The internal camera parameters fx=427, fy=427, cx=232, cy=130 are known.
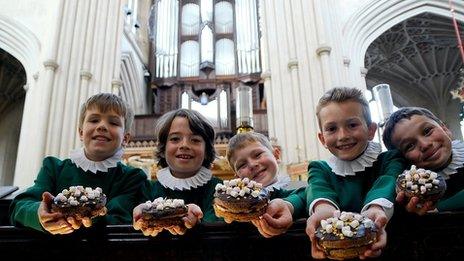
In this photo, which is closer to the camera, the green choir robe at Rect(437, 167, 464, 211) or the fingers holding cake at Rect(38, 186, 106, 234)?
the fingers holding cake at Rect(38, 186, 106, 234)

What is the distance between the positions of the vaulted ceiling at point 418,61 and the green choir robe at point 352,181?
9.74 m

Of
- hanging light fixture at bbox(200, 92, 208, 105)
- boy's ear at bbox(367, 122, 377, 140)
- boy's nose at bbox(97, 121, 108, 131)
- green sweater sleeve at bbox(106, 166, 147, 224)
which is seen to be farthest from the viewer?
hanging light fixture at bbox(200, 92, 208, 105)

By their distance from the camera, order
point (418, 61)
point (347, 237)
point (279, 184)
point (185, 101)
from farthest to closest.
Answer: point (418, 61) < point (185, 101) < point (279, 184) < point (347, 237)

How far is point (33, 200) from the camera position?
135 cm

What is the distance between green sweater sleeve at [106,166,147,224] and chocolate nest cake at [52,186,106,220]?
0.28 metres

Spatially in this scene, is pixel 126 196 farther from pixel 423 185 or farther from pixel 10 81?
pixel 10 81

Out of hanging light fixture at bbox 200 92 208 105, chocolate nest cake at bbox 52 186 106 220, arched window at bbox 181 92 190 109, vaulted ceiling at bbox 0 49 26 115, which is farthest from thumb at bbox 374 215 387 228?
vaulted ceiling at bbox 0 49 26 115

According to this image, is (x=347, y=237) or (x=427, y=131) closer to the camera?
(x=347, y=237)

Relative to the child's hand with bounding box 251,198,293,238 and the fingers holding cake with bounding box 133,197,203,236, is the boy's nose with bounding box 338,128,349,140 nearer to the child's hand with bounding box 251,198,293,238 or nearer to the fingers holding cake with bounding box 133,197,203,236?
the child's hand with bounding box 251,198,293,238

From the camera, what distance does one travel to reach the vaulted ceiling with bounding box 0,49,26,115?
1070cm

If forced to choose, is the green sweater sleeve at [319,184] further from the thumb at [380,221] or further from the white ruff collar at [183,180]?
the white ruff collar at [183,180]

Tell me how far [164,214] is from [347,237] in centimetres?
42

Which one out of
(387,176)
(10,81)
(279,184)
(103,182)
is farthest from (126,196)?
(10,81)

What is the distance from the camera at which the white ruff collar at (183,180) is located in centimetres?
162
